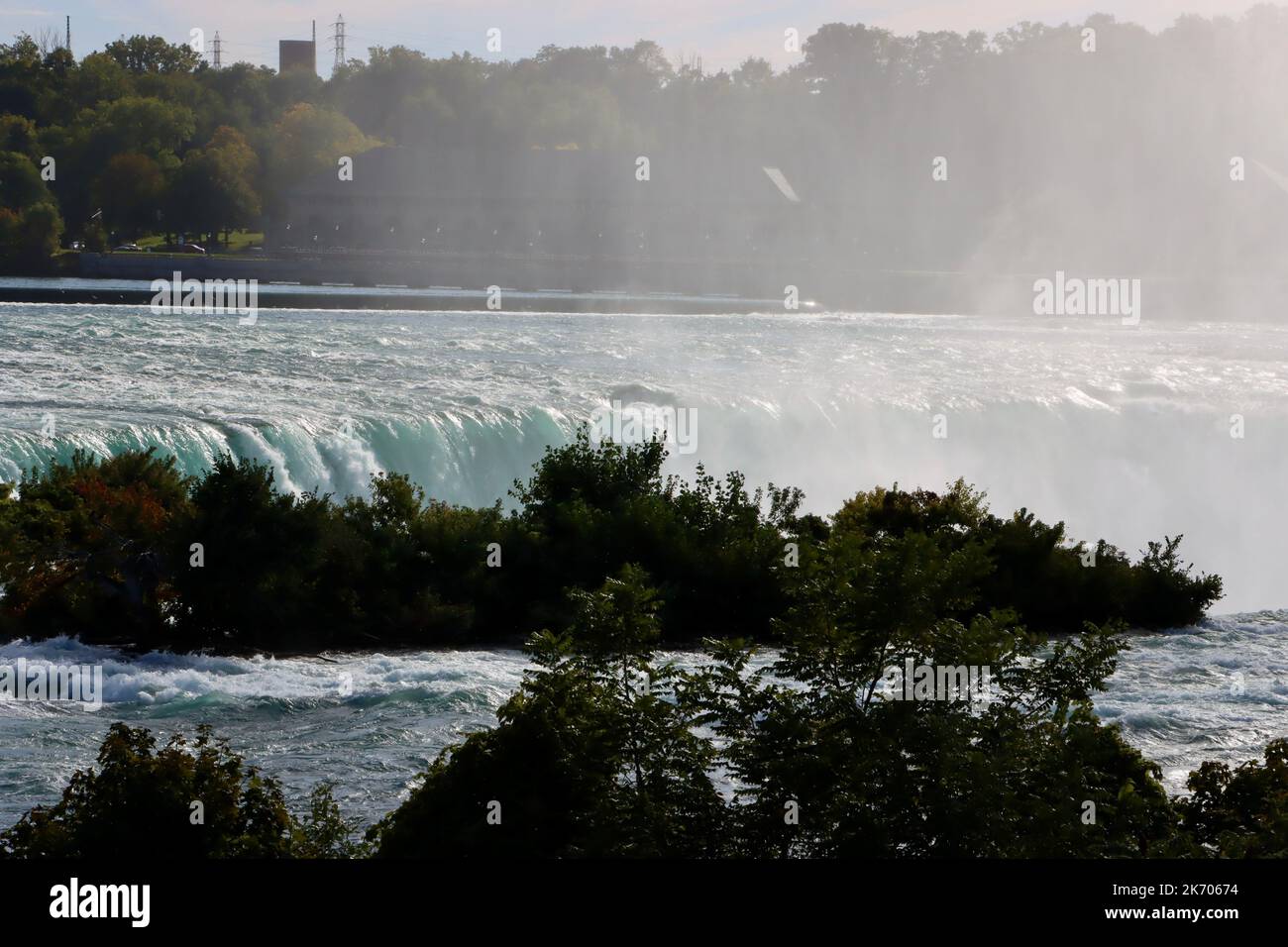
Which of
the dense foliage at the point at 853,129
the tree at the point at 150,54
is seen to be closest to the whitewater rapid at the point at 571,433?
the dense foliage at the point at 853,129

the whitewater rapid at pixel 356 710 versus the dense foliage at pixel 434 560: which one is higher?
the dense foliage at pixel 434 560

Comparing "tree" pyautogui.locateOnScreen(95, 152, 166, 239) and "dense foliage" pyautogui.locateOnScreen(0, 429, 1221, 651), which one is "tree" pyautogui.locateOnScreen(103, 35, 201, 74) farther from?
"dense foliage" pyautogui.locateOnScreen(0, 429, 1221, 651)

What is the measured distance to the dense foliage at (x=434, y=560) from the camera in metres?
19.3

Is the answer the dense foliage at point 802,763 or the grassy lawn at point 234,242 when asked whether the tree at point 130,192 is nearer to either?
the grassy lawn at point 234,242

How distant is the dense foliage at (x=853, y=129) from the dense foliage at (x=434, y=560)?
2731 inches

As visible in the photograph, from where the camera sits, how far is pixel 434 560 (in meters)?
21.8

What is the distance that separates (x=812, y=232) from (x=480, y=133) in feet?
102

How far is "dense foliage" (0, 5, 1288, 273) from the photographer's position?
9912cm

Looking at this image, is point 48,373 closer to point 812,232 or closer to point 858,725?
point 858,725

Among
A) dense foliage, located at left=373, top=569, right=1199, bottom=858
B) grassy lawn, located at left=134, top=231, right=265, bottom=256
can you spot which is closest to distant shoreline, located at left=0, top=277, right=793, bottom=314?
grassy lawn, located at left=134, top=231, right=265, bottom=256

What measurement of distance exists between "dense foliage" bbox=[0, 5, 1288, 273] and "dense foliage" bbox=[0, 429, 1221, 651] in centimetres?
6937

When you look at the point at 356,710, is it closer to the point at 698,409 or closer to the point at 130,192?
the point at 698,409

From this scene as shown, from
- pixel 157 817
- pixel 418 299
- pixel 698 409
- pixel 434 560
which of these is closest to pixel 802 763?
pixel 157 817
